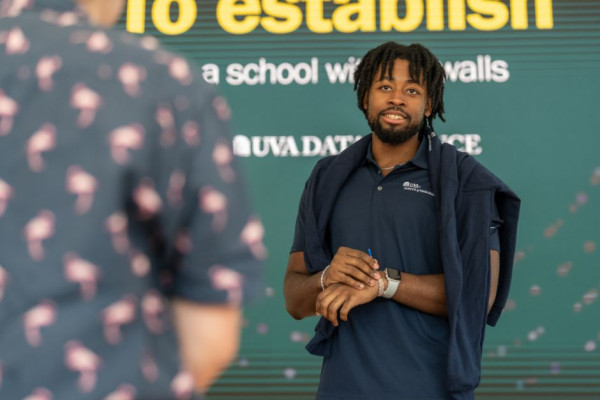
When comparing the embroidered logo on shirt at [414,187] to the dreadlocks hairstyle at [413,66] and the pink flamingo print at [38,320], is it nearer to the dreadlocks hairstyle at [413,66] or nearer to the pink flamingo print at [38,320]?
the dreadlocks hairstyle at [413,66]

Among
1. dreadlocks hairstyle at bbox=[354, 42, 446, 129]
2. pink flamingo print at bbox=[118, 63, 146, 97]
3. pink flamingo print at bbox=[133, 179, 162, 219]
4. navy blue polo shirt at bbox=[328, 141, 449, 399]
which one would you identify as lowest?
navy blue polo shirt at bbox=[328, 141, 449, 399]

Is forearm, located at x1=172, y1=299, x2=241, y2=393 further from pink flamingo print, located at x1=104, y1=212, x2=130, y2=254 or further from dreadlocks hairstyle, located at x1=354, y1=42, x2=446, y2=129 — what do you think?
dreadlocks hairstyle, located at x1=354, y1=42, x2=446, y2=129

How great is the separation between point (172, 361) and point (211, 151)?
255mm

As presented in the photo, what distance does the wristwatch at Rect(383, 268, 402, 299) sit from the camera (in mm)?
2025

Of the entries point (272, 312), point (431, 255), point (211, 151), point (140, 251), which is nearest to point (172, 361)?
point (140, 251)

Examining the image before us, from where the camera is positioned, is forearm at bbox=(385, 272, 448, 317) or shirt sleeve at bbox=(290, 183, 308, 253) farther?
shirt sleeve at bbox=(290, 183, 308, 253)

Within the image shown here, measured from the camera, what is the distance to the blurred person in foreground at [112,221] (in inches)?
33.3

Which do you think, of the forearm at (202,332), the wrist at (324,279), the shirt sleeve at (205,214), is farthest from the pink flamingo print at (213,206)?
the wrist at (324,279)

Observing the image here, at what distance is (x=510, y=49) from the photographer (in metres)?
3.56

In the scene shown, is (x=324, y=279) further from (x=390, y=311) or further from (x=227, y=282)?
(x=227, y=282)

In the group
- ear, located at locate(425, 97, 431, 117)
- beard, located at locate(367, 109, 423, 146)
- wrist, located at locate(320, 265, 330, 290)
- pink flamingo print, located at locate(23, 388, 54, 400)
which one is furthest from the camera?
ear, located at locate(425, 97, 431, 117)

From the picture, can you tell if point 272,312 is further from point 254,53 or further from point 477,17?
point 477,17

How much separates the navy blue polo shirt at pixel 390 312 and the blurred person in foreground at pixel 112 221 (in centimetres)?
115

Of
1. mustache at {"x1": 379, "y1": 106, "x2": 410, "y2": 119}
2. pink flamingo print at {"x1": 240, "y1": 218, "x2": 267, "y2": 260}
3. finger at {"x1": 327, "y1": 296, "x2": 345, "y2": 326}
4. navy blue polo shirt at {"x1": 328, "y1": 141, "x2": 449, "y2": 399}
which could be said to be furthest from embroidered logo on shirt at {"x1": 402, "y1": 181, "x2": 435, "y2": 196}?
pink flamingo print at {"x1": 240, "y1": 218, "x2": 267, "y2": 260}
